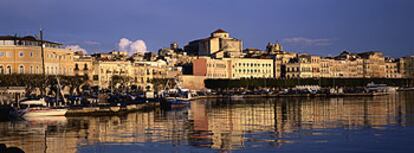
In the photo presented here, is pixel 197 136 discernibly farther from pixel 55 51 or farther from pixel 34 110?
pixel 55 51

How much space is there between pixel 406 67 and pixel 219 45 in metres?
63.3

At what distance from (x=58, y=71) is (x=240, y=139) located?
49.4 m

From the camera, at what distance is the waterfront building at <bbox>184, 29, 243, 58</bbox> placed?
13162cm

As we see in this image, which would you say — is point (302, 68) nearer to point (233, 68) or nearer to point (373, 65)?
point (233, 68)

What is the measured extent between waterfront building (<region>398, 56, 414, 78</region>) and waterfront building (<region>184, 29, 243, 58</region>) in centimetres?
5340

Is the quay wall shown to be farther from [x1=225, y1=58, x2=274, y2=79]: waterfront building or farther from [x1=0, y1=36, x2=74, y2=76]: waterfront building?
[x1=0, y1=36, x2=74, y2=76]: waterfront building

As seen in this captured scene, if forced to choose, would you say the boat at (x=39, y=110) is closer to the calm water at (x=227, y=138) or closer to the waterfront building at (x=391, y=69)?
the calm water at (x=227, y=138)

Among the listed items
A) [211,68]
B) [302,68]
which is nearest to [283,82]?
[302,68]

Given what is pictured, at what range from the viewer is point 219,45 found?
135 meters

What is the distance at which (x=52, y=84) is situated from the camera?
215 feet

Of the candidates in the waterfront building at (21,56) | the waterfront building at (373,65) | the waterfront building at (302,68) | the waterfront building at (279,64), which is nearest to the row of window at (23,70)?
the waterfront building at (21,56)

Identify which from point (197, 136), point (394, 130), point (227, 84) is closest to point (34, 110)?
point (197, 136)

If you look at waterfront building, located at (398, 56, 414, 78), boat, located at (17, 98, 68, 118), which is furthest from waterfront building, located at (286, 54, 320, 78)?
boat, located at (17, 98, 68, 118)

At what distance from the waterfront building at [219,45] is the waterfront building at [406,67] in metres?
53.4
